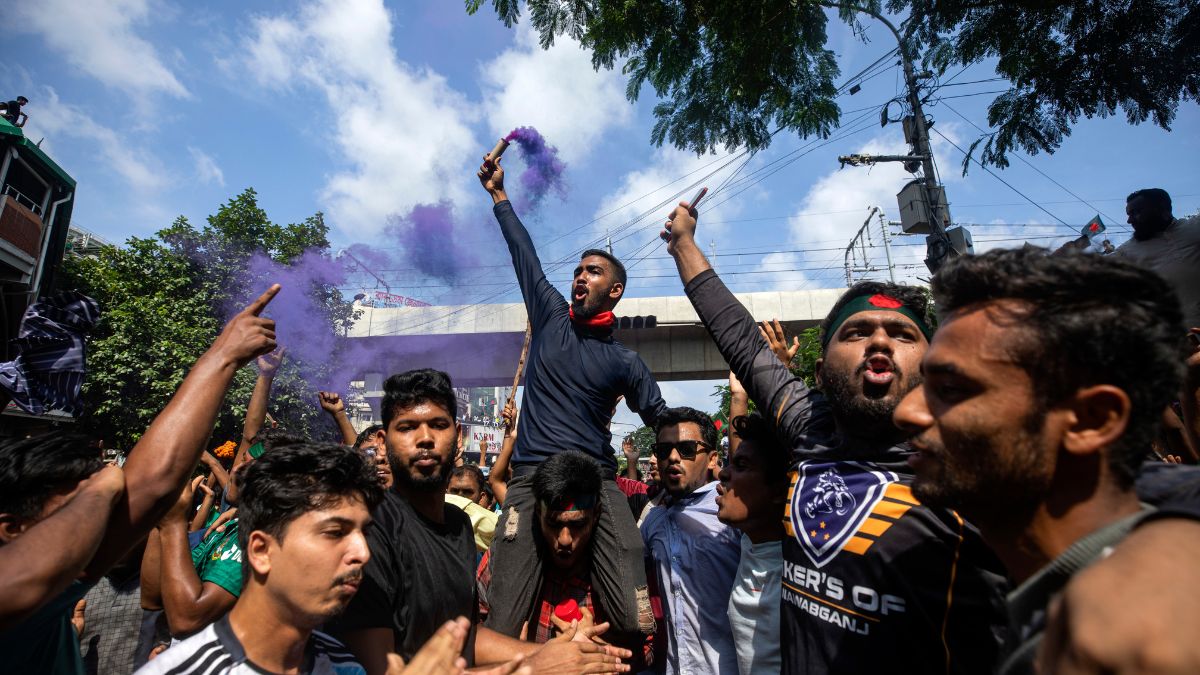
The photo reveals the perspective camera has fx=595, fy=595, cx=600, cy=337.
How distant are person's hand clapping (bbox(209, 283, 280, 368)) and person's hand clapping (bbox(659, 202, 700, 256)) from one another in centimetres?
170

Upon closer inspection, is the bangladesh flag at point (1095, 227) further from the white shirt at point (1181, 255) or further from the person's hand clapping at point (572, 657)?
the person's hand clapping at point (572, 657)

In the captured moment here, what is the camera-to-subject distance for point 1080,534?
111 centimetres

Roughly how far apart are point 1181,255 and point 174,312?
67.6 feet

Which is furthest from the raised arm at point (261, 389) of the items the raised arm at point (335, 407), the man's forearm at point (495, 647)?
the man's forearm at point (495, 647)

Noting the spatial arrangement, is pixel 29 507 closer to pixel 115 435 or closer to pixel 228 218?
pixel 115 435

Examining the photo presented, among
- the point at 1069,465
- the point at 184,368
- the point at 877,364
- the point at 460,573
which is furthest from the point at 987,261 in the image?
the point at 184,368

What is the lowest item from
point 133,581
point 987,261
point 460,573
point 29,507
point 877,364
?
point 133,581

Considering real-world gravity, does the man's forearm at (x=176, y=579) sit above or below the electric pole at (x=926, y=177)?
below

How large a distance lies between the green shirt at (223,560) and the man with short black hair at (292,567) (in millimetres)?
759

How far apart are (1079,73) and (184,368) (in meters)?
19.6

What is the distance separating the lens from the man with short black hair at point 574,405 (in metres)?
3.01

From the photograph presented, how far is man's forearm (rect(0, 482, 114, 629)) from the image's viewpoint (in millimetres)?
1412

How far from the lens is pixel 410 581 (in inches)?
95.6

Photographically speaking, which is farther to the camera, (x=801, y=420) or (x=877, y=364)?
(x=801, y=420)
